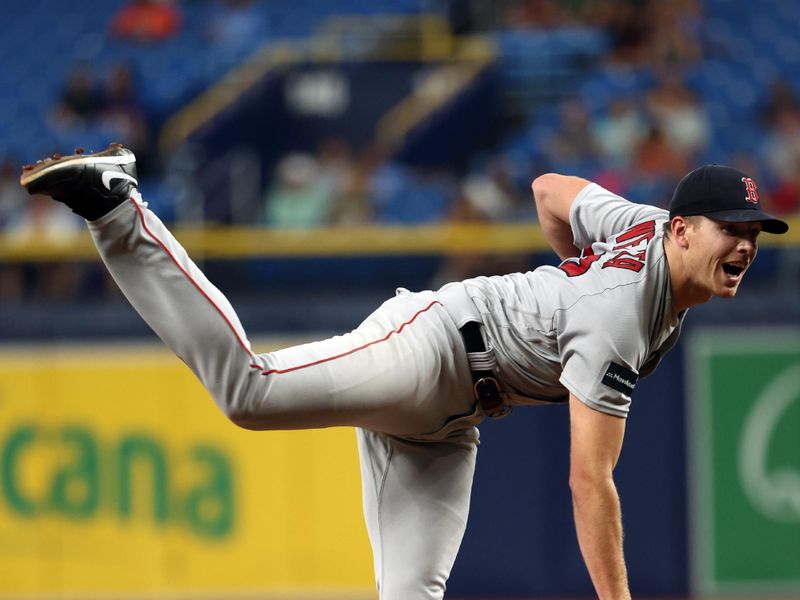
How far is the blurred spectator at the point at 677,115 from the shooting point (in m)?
9.54

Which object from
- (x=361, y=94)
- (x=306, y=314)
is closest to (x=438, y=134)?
(x=361, y=94)

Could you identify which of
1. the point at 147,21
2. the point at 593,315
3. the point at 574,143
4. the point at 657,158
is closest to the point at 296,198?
the point at 574,143

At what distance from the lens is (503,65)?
11.7 meters

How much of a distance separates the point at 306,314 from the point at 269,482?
105 centimetres

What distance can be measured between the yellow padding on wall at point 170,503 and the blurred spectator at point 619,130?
320 centimetres

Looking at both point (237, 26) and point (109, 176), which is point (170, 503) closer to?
point (109, 176)

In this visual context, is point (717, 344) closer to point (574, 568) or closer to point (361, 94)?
point (574, 568)

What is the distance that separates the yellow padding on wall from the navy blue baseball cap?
4409 millimetres

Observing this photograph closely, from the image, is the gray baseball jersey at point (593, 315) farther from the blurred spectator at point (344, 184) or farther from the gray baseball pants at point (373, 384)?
the blurred spectator at point (344, 184)

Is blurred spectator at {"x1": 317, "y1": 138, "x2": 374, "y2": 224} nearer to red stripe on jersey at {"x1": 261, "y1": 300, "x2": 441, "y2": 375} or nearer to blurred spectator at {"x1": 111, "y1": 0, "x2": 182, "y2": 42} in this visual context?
blurred spectator at {"x1": 111, "y1": 0, "x2": 182, "y2": 42}

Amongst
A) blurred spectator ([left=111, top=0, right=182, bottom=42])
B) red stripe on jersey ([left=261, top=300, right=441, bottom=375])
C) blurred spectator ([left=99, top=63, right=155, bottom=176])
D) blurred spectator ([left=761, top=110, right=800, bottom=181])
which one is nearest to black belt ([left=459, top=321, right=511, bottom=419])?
red stripe on jersey ([left=261, top=300, right=441, bottom=375])

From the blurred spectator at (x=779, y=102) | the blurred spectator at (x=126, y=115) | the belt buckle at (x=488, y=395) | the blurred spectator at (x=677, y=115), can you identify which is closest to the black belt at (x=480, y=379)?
the belt buckle at (x=488, y=395)

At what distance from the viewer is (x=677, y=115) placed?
31.7 ft

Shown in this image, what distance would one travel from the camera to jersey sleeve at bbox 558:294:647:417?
3.54 meters
